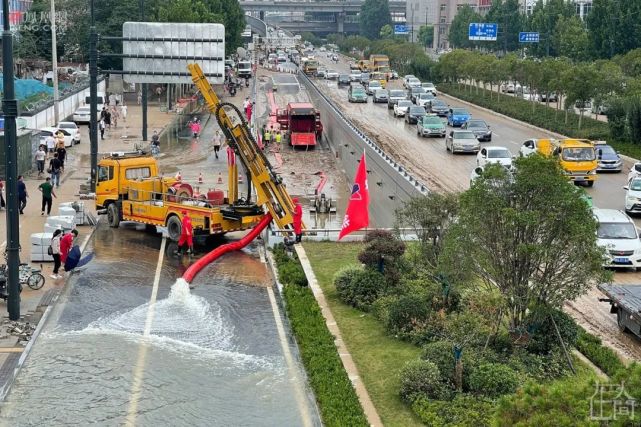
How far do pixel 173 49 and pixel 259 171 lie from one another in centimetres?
1095

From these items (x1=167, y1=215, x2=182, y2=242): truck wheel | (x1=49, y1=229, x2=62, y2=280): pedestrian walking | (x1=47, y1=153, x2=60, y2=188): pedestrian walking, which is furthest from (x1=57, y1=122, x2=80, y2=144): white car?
(x1=49, y1=229, x2=62, y2=280): pedestrian walking

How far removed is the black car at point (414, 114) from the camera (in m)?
63.6

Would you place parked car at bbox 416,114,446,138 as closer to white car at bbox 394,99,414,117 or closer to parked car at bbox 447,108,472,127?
parked car at bbox 447,108,472,127

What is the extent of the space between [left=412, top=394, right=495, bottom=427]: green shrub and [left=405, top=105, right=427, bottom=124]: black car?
48.6m

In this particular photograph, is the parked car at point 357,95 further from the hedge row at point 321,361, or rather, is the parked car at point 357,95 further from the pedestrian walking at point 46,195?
the hedge row at point 321,361

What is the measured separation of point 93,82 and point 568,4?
83.6 metres

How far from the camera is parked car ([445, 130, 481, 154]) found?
4938 centimetres

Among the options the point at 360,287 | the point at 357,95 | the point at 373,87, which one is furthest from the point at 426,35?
the point at 360,287

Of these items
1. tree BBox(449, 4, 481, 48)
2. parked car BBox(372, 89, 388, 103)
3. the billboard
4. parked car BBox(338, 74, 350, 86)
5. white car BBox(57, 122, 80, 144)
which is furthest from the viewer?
tree BBox(449, 4, 481, 48)

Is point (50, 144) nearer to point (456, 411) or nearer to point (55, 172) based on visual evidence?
point (55, 172)

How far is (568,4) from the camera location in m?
112

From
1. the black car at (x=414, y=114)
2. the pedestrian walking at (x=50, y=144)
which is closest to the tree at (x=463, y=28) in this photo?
the black car at (x=414, y=114)

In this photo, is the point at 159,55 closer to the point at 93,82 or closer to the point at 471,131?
the point at 93,82

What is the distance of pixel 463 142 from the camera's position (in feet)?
162
